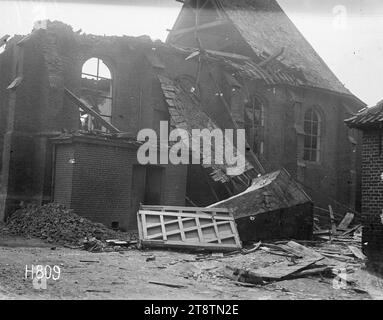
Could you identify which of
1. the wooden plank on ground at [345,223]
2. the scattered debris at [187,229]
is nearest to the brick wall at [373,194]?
the scattered debris at [187,229]

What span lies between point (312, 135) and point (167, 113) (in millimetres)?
9985

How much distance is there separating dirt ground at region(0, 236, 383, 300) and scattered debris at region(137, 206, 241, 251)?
1.46ft

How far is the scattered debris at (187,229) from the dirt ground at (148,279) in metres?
0.45

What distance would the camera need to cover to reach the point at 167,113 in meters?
22.4

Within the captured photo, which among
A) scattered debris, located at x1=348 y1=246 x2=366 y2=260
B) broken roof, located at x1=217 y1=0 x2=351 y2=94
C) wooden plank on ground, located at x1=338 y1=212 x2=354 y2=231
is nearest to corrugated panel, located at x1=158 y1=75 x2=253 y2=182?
wooden plank on ground, located at x1=338 y1=212 x2=354 y2=231

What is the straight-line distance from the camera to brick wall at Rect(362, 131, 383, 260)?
11.8 meters

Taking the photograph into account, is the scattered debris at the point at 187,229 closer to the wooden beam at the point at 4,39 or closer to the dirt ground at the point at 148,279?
the dirt ground at the point at 148,279

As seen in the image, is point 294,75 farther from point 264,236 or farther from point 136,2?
point 136,2

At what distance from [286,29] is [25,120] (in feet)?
62.2

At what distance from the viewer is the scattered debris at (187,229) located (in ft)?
44.9

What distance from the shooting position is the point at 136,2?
318 inches

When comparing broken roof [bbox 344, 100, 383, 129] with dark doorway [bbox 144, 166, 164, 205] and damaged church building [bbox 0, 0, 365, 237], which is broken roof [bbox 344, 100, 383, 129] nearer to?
damaged church building [bbox 0, 0, 365, 237]

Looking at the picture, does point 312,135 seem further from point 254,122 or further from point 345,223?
point 345,223

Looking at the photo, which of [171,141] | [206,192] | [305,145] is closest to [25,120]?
[171,141]
